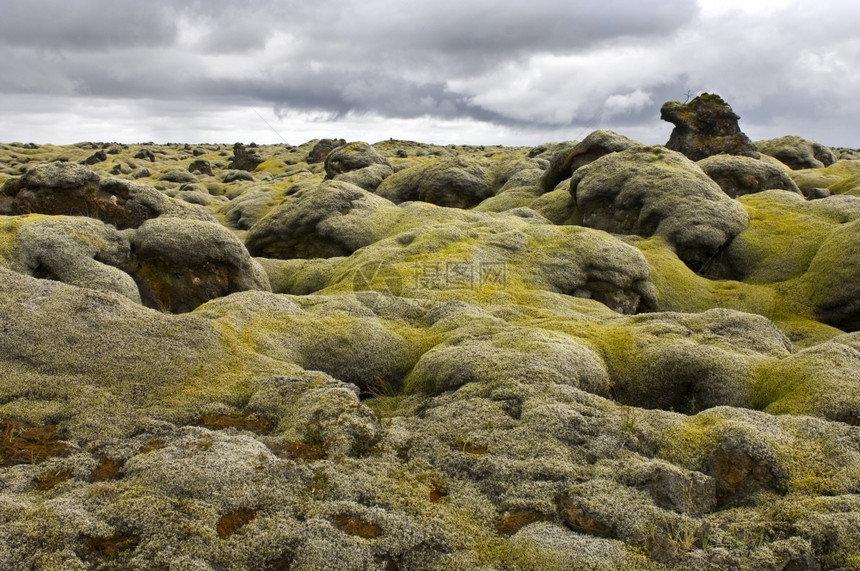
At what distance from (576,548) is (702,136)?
2143 inches

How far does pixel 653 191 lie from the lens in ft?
117

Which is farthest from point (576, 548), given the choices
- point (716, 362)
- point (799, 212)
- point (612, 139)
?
point (612, 139)

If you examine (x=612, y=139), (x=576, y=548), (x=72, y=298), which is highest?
(x=612, y=139)

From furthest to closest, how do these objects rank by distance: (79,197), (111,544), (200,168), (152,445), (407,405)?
(200,168), (79,197), (407,405), (152,445), (111,544)

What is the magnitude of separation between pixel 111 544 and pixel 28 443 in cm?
342

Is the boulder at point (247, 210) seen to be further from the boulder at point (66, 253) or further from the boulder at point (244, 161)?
the boulder at point (244, 161)

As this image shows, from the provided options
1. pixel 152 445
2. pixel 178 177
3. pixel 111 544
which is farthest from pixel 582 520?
pixel 178 177

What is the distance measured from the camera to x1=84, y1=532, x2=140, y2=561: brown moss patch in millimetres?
8269

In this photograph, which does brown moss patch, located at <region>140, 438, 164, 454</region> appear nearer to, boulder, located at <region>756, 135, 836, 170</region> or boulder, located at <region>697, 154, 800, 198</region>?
boulder, located at <region>697, 154, 800, 198</region>

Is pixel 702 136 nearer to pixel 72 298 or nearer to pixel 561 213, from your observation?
pixel 561 213

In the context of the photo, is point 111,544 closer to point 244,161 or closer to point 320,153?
point 320,153

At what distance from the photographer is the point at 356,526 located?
9.15m

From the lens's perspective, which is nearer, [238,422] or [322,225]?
[238,422]

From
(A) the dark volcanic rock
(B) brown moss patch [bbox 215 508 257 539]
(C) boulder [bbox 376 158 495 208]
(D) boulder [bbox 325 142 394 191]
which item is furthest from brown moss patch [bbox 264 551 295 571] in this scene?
(A) the dark volcanic rock
